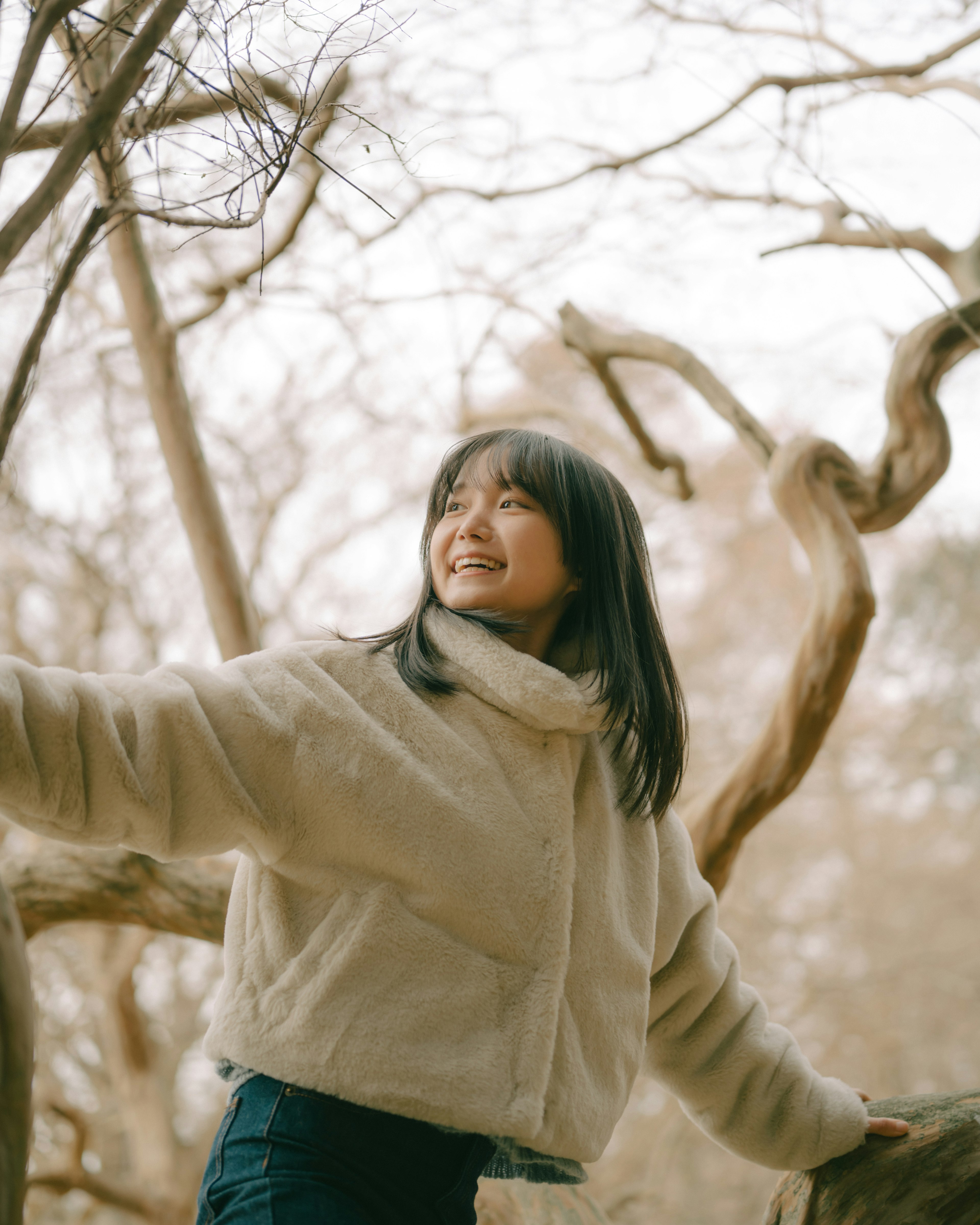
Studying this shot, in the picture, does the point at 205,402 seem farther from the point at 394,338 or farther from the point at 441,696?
the point at 441,696

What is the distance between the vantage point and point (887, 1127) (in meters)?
1.17

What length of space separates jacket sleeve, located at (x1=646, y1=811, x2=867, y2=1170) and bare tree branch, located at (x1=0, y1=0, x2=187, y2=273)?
2.97 ft

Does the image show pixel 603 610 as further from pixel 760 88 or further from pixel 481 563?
pixel 760 88

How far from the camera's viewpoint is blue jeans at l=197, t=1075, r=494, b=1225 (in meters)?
0.82

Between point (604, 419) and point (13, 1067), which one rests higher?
point (604, 419)

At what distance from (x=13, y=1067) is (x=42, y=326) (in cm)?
44

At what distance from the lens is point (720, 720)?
5648mm

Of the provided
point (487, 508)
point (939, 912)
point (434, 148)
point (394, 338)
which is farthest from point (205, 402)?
point (939, 912)

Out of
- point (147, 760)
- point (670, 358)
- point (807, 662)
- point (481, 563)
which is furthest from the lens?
point (670, 358)

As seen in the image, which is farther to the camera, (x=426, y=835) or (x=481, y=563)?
(x=481, y=563)

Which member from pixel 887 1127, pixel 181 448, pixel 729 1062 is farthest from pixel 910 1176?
pixel 181 448

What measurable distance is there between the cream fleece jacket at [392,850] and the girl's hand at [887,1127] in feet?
1.22

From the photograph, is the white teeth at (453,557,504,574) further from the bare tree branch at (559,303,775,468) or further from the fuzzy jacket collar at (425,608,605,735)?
the bare tree branch at (559,303,775,468)

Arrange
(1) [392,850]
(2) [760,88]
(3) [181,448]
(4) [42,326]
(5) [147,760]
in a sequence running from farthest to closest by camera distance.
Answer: (2) [760,88] → (3) [181,448] → (1) [392,850] → (5) [147,760] → (4) [42,326]
